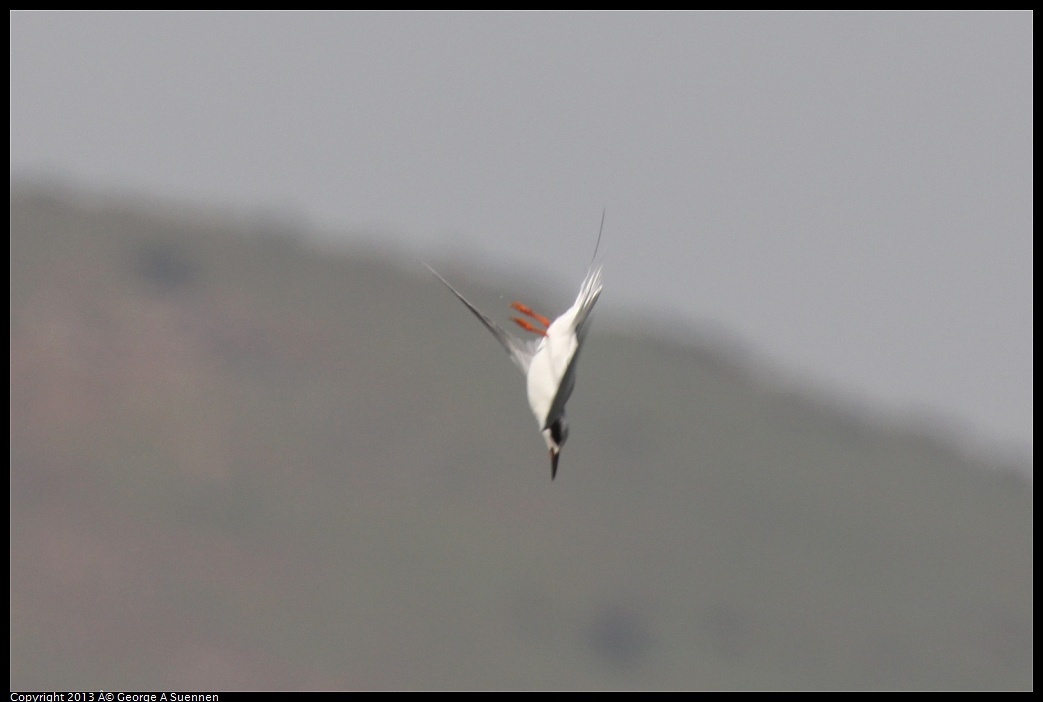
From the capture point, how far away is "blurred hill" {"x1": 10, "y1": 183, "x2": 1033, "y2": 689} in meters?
97.2

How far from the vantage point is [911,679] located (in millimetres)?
104375

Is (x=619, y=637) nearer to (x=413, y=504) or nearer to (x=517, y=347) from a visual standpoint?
(x=413, y=504)

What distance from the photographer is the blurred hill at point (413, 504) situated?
97250 mm

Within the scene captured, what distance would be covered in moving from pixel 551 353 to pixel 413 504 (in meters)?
93.0

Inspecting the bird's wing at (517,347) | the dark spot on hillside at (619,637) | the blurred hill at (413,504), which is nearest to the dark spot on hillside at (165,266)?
the blurred hill at (413,504)

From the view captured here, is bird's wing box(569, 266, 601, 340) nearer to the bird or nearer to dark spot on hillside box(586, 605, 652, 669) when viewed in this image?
the bird

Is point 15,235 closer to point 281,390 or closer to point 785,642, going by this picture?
point 281,390

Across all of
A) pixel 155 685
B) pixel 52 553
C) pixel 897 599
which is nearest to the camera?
pixel 155 685

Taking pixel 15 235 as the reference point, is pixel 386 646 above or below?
below

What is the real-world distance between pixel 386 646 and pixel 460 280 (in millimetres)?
25519

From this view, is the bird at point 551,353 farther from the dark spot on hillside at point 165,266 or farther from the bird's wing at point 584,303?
the dark spot on hillside at point 165,266

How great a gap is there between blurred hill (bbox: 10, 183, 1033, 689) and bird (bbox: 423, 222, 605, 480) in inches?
3251

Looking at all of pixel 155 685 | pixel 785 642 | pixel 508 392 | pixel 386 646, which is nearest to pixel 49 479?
pixel 155 685

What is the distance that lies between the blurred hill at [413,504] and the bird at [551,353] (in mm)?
82587
